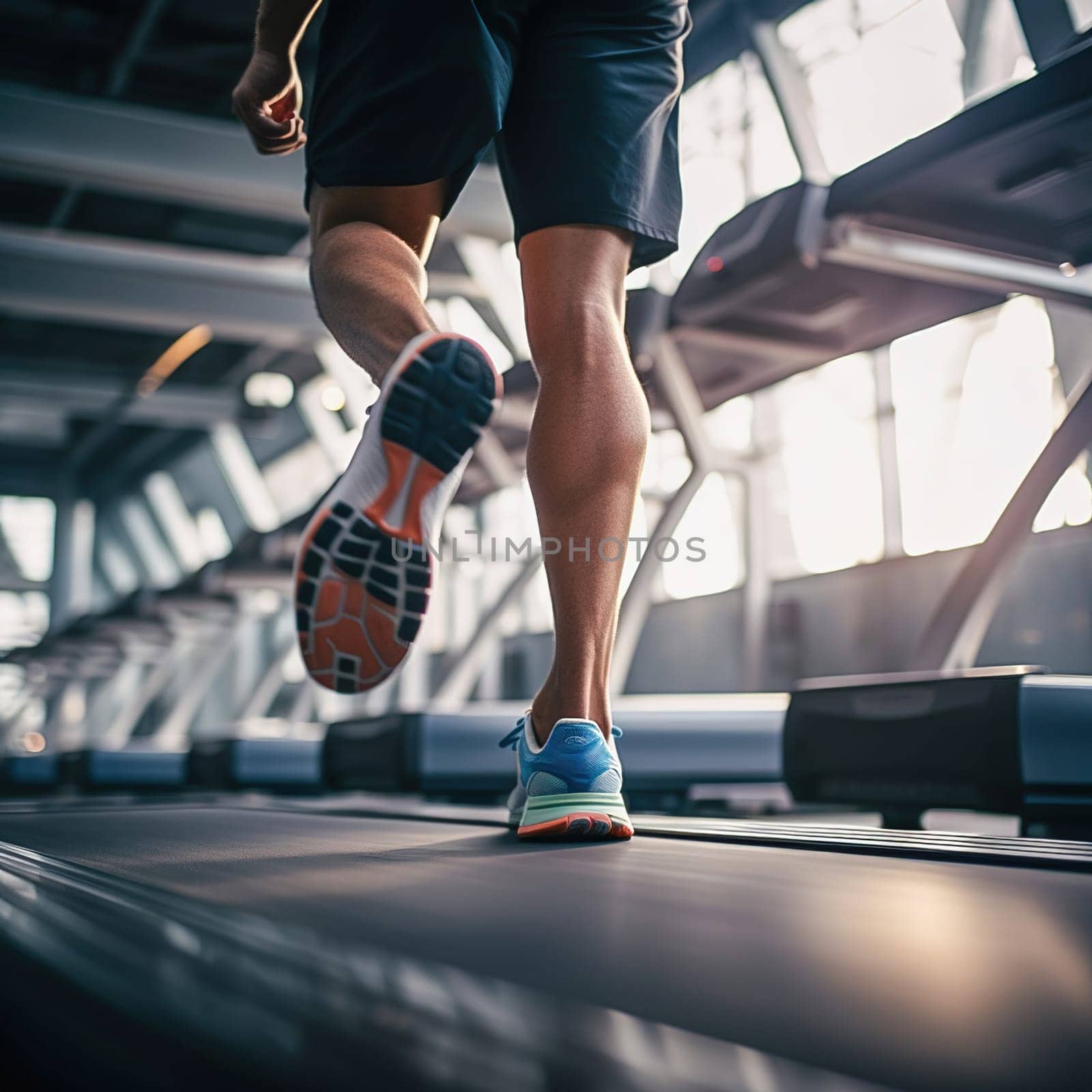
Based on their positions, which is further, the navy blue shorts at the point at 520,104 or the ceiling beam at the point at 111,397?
the ceiling beam at the point at 111,397

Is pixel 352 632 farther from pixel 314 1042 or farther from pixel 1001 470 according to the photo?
pixel 1001 470

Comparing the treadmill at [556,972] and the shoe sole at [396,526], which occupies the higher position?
the shoe sole at [396,526]

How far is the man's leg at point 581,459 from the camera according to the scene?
1.15 metres

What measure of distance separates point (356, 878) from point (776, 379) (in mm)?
2303

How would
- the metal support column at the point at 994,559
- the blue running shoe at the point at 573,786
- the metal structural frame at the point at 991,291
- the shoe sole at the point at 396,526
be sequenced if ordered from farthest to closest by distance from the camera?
the metal support column at the point at 994,559
the metal structural frame at the point at 991,291
the blue running shoe at the point at 573,786
the shoe sole at the point at 396,526

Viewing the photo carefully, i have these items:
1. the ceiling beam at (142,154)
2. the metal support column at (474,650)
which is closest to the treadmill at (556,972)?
the metal support column at (474,650)

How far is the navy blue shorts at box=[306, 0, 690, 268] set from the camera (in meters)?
1.13

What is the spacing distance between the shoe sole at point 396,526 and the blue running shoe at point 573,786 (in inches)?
8.0

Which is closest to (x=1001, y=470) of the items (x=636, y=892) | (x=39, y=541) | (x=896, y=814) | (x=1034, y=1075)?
(x=896, y=814)

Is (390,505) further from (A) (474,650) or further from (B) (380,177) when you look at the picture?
(A) (474,650)

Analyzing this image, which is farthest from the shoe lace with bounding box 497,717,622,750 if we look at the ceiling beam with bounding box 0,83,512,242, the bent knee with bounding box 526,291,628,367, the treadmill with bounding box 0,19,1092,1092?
the ceiling beam with bounding box 0,83,512,242

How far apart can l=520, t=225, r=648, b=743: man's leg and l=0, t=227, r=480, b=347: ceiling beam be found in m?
5.14

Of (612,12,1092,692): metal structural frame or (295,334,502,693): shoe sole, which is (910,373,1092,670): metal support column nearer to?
(612,12,1092,692): metal structural frame

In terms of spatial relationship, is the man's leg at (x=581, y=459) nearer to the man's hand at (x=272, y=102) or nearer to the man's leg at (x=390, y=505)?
the man's leg at (x=390, y=505)
